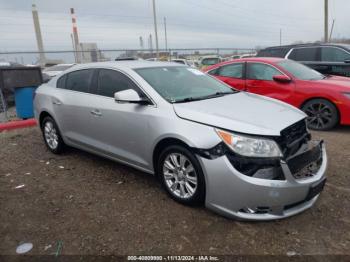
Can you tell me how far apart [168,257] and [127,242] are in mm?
434

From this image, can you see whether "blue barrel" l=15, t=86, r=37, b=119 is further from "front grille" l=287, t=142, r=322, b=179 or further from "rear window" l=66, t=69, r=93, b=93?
"front grille" l=287, t=142, r=322, b=179

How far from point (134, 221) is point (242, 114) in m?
1.56

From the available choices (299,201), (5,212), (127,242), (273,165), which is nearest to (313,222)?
(299,201)

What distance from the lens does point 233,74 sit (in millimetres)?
7199

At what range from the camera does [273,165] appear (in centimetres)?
277

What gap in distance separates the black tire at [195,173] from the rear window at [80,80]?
1711 mm

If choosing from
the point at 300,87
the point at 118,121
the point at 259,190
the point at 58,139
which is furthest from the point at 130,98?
the point at 300,87

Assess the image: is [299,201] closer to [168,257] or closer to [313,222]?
[313,222]

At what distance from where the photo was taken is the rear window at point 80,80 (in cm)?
440

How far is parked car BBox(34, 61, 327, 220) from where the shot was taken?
2773 millimetres

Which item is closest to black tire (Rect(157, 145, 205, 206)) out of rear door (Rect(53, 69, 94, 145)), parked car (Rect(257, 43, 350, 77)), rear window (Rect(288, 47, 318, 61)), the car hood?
the car hood

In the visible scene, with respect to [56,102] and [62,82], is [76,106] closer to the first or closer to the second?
[56,102]

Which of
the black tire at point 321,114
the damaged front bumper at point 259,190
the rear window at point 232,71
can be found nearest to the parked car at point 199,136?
the damaged front bumper at point 259,190

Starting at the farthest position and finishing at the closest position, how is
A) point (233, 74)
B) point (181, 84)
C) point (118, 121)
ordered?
point (233, 74)
point (181, 84)
point (118, 121)
